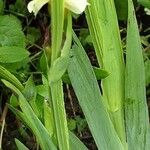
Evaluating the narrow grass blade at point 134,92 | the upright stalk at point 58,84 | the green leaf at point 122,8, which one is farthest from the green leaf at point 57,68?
the green leaf at point 122,8

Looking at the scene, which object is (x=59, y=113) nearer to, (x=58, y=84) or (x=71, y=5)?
(x=58, y=84)

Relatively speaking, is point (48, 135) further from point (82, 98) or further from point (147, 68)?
point (147, 68)

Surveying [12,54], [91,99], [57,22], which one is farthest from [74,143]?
[57,22]

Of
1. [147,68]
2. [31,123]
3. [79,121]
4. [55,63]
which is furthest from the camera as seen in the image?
[79,121]

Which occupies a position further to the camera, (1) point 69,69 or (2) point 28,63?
(2) point 28,63

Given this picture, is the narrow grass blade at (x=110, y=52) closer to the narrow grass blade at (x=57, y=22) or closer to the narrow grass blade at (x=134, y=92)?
the narrow grass blade at (x=134, y=92)

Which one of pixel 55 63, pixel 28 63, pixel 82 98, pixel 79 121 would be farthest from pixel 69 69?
pixel 79 121
